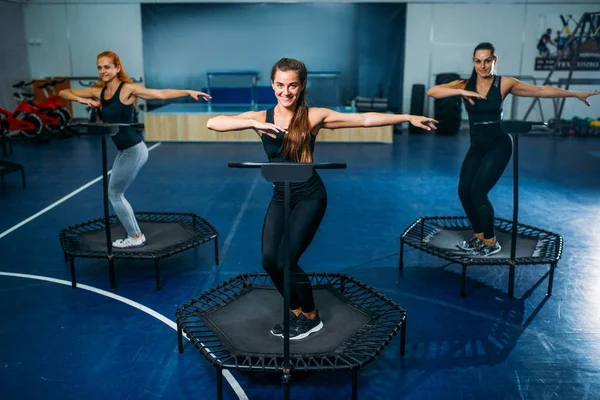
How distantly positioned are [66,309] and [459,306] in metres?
2.52

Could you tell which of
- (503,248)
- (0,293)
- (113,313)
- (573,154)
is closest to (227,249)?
(113,313)

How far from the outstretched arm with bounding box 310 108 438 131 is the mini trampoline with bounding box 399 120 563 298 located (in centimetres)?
84

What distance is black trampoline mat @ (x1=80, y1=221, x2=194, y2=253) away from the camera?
4.09 meters

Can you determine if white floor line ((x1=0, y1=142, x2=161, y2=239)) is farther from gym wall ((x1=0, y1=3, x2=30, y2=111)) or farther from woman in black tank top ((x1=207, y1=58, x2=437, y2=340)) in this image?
gym wall ((x1=0, y1=3, x2=30, y2=111))

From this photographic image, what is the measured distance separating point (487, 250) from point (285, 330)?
217 centimetres

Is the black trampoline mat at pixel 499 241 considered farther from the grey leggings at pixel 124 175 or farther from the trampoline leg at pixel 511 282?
the grey leggings at pixel 124 175

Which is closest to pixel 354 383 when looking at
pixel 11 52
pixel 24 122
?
pixel 24 122

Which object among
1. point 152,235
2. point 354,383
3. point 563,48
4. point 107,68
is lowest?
point 354,383

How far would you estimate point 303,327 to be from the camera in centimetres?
289

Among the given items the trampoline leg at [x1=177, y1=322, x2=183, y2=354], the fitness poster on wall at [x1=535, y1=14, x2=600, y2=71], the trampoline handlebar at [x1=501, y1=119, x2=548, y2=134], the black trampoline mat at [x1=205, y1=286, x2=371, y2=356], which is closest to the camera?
the black trampoline mat at [x1=205, y1=286, x2=371, y2=356]

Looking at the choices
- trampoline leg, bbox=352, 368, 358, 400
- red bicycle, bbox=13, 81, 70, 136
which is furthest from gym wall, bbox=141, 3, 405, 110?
trampoline leg, bbox=352, 368, 358, 400

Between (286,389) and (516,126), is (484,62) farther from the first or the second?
(286,389)

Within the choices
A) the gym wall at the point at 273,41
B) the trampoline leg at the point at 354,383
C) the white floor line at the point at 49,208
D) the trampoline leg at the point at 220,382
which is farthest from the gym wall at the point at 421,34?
the trampoline leg at the point at 220,382

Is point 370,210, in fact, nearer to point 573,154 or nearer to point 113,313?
point 113,313
